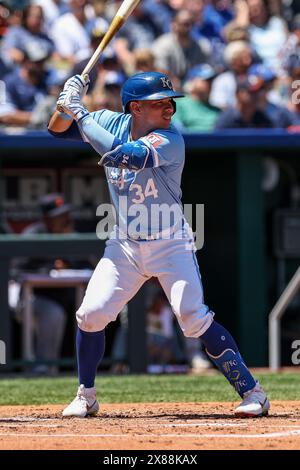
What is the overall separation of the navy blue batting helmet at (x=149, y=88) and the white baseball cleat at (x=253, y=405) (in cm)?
151

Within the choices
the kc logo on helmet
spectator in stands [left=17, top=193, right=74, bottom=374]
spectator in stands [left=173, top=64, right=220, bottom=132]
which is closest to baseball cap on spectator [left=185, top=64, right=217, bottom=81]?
spectator in stands [left=173, top=64, right=220, bottom=132]

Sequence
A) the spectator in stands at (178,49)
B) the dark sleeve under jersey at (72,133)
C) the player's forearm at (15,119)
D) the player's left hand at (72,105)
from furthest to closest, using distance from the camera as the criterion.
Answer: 1. the spectator in stands at (178,49)
2. the player's forearm at (15,119)
3. the dark sleeve under jersey at (72,133)
4. the player's left hand at (72,105)

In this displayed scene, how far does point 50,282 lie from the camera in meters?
9.23

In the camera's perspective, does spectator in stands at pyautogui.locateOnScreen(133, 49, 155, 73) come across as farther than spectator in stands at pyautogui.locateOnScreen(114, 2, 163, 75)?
No

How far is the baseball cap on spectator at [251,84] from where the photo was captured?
35.2 feet

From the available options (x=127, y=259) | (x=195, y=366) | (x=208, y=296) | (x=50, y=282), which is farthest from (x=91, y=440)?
(x=208, y=296)

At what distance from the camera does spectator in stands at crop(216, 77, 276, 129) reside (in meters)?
10.3

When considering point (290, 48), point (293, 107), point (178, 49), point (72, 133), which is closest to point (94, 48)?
point (178, 49)

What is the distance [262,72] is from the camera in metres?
11.4

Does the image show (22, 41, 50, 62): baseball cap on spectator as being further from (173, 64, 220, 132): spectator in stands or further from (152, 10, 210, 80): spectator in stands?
(173, 64, 220, 132): spectator in stands

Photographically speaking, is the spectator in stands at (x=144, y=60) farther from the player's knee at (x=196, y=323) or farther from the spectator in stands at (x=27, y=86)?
the player's knee at (x=196, y=323)

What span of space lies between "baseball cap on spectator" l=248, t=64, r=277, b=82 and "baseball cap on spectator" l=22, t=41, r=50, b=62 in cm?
222

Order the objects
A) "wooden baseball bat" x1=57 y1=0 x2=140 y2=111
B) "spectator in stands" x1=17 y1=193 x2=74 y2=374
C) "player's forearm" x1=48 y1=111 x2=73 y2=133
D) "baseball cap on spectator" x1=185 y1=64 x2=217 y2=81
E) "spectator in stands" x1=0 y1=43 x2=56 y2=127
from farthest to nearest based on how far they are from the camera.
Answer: "baseball cap on spectator" x1=185 y1=64 x2=217 y2=81, "spectator in stands" x1=0 y1=43 x2=56 y2=127, "spectator in stands" x1=17 y1=193 x2=74 y2=374, "wooden baseball bat" x1=57 y1=0 x2=140 y2=111, "player's forearm" x1=48 y1=111 x2=73 y2=133

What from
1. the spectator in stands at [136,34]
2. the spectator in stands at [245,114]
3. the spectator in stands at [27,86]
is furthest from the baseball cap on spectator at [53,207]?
the spectator in stands at [136,34]
